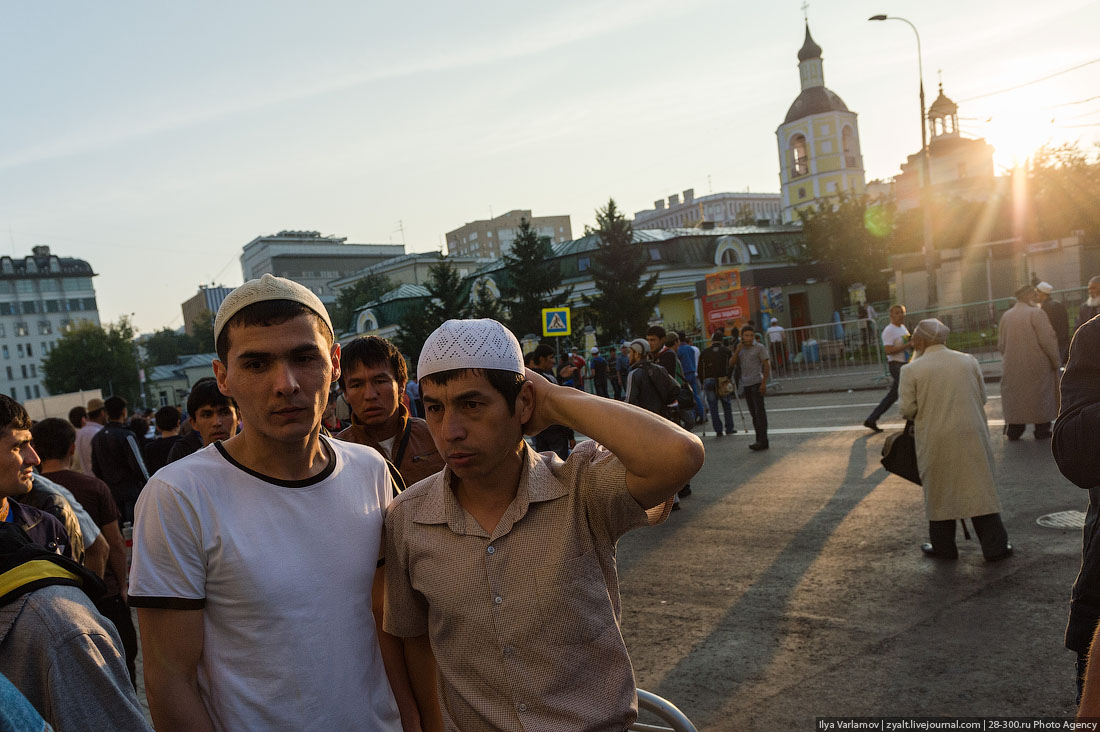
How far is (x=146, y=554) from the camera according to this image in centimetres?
170

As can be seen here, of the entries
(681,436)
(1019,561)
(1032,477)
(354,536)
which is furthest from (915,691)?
(1032,477)

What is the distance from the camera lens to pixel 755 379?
12.0 m

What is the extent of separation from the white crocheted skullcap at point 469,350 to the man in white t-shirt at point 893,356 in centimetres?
1066

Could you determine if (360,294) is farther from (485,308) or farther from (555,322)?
(555,322)

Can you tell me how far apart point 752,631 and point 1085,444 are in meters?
3.16

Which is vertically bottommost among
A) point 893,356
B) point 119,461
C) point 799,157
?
point 893,356

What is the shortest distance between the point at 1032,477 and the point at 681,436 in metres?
7.58

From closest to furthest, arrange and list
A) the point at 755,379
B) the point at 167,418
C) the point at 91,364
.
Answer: the point at 167,418
the point at 755,379
the point at 91,364

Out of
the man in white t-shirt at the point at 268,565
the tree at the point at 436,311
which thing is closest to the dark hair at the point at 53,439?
the man in white t-shirt at the point at 268,565

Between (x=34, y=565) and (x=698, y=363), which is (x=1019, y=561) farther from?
(x=698, y=363)

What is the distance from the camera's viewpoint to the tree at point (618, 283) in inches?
1702

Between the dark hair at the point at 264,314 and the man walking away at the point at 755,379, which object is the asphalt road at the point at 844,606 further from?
the dark hair at the point at 264,314

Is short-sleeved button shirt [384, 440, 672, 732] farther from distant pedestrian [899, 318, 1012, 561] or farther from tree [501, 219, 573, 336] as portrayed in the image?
tree [501, 219, 573, 336]

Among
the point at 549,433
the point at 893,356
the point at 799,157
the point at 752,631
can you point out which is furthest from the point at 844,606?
the point at 799,157
